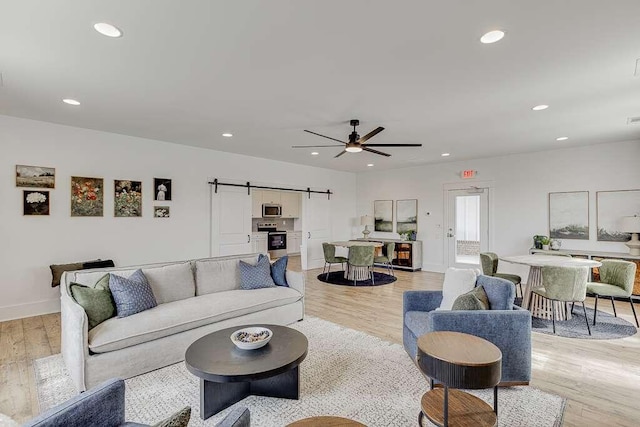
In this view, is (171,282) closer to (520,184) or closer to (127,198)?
(127,198)

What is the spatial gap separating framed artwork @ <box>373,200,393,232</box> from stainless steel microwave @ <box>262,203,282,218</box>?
3.24 metres

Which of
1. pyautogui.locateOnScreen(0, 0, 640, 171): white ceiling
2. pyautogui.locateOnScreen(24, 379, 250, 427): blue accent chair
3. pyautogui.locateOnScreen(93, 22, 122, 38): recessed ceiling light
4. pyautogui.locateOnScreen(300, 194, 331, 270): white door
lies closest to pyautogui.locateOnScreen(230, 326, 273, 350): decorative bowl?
pyautogui.locateOnScreen(24, 379, 250, 427): blue accent chair

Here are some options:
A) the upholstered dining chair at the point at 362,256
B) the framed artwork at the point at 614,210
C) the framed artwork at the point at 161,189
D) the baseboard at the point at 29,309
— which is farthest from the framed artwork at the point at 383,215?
the baseboard at the point at 29,309

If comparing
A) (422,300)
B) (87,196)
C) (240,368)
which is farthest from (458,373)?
(87,196)

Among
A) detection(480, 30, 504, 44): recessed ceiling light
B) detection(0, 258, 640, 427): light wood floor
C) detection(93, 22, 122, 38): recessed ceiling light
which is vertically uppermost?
detection(93, 22, 122, 38): recessed ceiling light

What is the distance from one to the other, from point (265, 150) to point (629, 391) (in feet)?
19.2

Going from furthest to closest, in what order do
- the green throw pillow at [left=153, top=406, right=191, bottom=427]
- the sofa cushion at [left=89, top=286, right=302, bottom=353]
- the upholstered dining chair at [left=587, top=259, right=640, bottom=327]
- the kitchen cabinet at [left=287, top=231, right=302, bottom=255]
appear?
1. the kitchen cabinet at [left=287, top=231, right=302, bottom=255]
2. the upholstered dining chair at [left=587, top=259, right=640, bottom=327]
3. the sofa cushion at [left=89, top=286, right=302, bottom=353]
4. the green throw pillow at [left=153, top=406, right=191, bottom=427]

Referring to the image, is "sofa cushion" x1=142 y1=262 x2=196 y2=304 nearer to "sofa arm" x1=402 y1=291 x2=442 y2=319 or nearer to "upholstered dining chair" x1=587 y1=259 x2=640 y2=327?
"sofa arm" x1=402 y1=291 x2=442 y2=319

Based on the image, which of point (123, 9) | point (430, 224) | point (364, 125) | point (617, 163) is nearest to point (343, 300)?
point (364, 125)

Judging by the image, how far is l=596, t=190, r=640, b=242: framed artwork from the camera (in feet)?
18.0

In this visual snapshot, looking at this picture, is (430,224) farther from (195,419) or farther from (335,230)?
(195,419)

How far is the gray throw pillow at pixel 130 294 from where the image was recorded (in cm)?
294

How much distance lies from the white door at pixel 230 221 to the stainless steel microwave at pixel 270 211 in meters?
3.26

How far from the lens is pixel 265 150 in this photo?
249 inches
